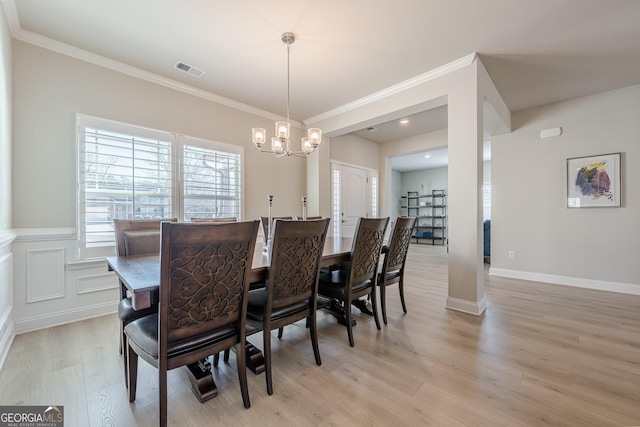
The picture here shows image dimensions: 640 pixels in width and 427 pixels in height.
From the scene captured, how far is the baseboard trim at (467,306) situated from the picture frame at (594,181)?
251 centimetres

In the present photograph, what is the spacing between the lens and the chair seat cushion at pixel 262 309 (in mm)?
1660

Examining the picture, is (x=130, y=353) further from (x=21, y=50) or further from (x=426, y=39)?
(x=426, y=39)

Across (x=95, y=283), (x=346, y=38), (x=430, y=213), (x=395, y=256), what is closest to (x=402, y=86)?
(x=346, y=38)

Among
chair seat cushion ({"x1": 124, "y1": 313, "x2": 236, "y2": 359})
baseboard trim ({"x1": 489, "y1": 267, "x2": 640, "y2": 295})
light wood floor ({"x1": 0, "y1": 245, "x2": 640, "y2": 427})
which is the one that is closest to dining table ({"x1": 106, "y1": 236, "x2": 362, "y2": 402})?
light wood floor ({"x1": 0, "y1": 245, "x2": 640, "y2": 427})

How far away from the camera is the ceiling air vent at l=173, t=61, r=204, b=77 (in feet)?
9.88

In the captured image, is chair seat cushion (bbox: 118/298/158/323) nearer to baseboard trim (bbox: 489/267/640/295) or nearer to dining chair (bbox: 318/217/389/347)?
dining chair (bbox: 318/217/389/347)

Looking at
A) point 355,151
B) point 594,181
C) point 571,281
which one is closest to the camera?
point 594,181

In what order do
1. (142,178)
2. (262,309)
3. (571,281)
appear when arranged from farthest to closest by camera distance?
1. (571,281)
2. (142,178)
3. (262,309)

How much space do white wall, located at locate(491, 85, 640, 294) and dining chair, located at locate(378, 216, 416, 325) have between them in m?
2.92

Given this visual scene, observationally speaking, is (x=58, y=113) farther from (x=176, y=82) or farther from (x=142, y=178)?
(x=176, y=82)

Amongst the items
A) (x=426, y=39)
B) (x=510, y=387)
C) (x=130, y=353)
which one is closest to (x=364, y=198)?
(x=426, y=39)

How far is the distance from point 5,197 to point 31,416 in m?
1.74

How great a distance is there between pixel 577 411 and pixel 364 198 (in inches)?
191

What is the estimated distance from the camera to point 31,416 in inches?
55.5
